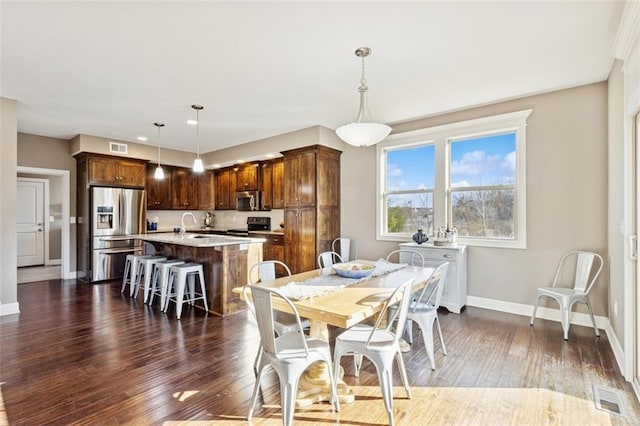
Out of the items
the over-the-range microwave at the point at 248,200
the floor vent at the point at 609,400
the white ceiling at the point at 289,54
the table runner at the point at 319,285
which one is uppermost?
the white ceiling at the point at 289,54

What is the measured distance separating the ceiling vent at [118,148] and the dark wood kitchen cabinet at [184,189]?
114 centimetres

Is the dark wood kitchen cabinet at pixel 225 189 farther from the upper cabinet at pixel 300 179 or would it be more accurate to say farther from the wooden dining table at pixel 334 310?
the wooden dining table at pixel 334 310

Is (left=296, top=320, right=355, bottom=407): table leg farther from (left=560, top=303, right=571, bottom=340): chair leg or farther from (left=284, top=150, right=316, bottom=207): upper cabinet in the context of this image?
(left=284, top=150, right=316, bottom=207): upper cabinet

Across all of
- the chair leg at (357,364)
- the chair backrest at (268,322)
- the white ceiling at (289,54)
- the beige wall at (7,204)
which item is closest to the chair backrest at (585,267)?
the white ceiling at (289,54)

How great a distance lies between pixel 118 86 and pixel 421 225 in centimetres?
433

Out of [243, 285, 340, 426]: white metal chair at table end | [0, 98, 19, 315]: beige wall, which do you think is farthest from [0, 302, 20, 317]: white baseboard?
[243, 285, 340, 426]: white metal chair at table end

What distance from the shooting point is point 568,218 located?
3666 mm

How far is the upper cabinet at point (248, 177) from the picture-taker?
269 inches

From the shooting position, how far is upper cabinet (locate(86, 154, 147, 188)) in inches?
230

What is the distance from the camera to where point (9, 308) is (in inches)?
157

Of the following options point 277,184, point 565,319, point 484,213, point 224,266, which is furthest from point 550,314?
point 277,184

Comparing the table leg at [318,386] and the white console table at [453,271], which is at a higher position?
the white console table at [453,271]

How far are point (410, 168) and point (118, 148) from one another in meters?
5.43

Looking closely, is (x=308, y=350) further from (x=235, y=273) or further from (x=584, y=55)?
(x=584, y=55)
